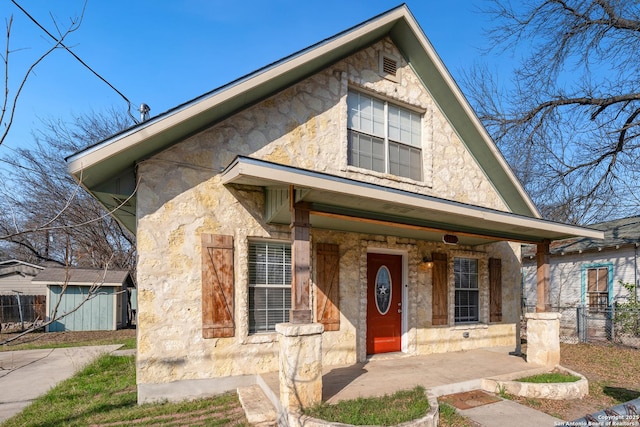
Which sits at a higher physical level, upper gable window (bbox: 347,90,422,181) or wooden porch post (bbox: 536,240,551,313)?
upper gable window (bbox: 347,90,422,181)

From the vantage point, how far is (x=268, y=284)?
634 cm

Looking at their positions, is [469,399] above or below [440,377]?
below

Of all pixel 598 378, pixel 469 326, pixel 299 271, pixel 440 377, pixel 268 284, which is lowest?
pixel 598 378

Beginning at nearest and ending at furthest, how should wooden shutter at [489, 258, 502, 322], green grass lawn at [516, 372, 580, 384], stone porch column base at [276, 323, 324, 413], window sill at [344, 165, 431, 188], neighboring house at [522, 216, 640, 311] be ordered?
stone porch column base at [276, 323, 324, 413], green grass lawn at [516, 372, 580, 384], window sill at [344, 165, 431, 188], wooden shutter at [489, 258, 502, 322], neighboring house at [522, 216, 640, 311]

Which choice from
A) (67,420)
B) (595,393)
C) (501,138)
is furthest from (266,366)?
(501,138)

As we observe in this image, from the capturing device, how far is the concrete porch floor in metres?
5.39

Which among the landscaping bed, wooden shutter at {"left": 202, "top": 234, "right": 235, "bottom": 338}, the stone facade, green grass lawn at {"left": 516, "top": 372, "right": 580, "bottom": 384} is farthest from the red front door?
wooden shutter at {"left": 202, "top": 234, "right": 235, "bottom": 338}

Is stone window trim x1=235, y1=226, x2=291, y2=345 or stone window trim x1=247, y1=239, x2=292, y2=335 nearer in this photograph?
stone window trim x1=235, y1=226, x2=291, y2=345

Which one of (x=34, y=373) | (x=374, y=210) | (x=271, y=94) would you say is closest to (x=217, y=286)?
(x=374, y=210)

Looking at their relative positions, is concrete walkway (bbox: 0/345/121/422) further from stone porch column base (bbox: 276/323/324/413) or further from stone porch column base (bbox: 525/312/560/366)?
stone porch column base (bbox: 525/312/560/366)

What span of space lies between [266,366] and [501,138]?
12.4m

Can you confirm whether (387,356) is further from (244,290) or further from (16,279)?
(16,279)

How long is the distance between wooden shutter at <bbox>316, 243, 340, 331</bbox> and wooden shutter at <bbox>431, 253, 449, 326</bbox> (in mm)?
2526

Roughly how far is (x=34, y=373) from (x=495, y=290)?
410 inches
